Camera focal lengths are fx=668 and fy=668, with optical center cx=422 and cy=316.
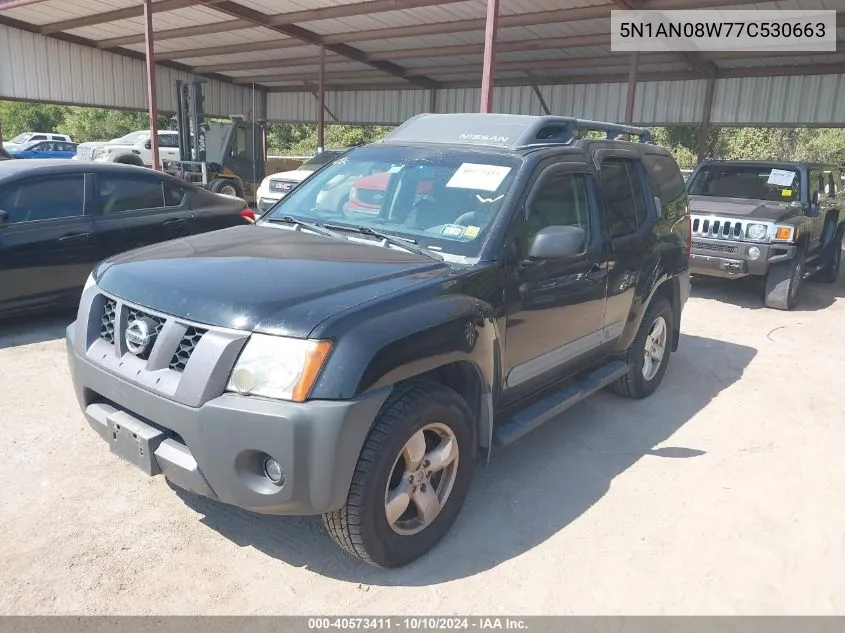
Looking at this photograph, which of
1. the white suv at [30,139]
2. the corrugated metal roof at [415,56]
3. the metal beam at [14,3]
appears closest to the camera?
the metal beam at [14,3]

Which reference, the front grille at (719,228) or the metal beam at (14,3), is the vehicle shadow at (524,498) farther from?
the metal beam at (14,3)

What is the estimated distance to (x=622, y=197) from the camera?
14.7ft

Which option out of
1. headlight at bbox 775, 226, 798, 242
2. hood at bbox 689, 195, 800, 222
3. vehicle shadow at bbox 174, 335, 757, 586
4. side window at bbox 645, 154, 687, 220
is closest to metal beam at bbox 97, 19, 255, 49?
hood at bbox 689, 195, 800, 222

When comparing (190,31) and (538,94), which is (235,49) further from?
(538,94)

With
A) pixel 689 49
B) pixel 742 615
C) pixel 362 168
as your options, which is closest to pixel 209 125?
pixel 689 49

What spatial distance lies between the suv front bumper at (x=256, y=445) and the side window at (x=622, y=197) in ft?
7.72

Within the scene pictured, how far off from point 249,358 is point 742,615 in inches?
89.5

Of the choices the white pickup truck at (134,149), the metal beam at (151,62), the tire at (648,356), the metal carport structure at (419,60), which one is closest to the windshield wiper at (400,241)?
the tire at (648,356)

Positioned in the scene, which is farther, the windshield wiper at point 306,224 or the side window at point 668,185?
the side window at point 668,185

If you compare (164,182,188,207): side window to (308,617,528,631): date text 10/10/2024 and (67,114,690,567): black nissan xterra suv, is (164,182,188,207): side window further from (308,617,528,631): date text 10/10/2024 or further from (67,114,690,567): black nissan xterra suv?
(308,617,528,631): date text 10/10/2024

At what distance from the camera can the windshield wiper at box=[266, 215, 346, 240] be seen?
365 centimetres

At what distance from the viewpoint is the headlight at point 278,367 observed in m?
2.43

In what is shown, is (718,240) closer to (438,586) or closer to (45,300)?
(438,586)

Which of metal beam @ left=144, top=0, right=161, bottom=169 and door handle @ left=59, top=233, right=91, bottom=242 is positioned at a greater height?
metal beam @ left=144, top=0, right=161, bottom=169
